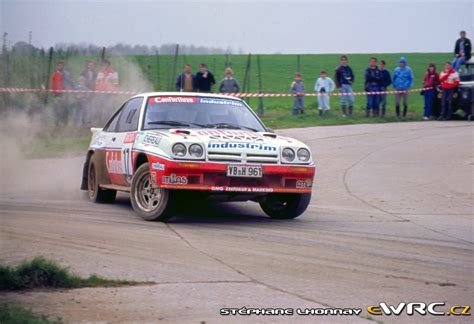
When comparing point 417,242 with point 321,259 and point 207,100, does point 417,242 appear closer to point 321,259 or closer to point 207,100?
point 321,259

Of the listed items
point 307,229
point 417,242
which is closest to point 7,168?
point 307,229

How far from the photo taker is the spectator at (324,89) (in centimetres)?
2678

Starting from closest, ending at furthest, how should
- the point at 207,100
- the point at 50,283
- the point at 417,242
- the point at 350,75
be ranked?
the point at 50,283 → the point at 417,242 → the point at 207,100 → the point at 350,75

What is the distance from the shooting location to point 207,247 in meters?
8.76

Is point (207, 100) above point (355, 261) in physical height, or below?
above

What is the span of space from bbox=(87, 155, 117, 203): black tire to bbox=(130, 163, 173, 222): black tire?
6.12 ft

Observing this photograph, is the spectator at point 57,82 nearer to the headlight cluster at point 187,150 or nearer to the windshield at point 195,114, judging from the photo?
the windshield at point 195,114

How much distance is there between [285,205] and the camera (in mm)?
11258

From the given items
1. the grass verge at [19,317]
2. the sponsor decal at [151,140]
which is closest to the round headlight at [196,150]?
the sponsor decal at [151,140]

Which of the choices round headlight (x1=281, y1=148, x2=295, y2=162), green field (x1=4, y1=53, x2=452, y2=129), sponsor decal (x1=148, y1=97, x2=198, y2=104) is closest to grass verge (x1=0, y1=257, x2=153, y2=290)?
round headlight (x1=281, y1=148, x2=295, y2=162)

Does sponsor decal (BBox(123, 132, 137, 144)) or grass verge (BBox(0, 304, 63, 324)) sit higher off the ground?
sponsor decal (BBox(123, 132, 137, 144))

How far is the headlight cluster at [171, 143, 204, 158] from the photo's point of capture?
10031mm

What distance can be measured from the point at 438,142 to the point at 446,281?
13337mm

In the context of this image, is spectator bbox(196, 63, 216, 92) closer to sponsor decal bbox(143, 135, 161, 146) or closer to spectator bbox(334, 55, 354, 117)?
spectator bbox(334, 55, 354, 117)
